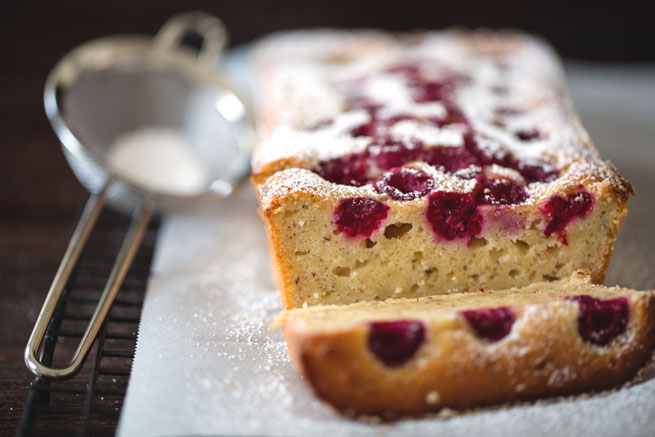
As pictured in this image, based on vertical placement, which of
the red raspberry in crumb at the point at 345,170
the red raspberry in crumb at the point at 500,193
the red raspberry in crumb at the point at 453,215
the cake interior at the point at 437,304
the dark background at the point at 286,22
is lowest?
the dark background at the point at 286,22

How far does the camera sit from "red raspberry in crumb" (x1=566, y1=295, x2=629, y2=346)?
6.95 ft

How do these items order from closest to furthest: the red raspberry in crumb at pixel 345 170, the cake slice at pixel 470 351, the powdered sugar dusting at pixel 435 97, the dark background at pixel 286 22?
the cake slice at pixel 470 351
the red raspberry in crumb at pixel 345 170
the powdered sugar dusting at pixel 435 97
the dark background at pixel 286 22

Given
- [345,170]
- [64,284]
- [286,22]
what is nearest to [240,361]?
[64,284]

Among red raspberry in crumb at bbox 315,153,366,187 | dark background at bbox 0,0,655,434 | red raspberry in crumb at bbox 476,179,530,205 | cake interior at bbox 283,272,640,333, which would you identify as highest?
red raspberry in crumb at bbox 476,179,530,205

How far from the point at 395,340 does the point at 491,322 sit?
0.99 ft

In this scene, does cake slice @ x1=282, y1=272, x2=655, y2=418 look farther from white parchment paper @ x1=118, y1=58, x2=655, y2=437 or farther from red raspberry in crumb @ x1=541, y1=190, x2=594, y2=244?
red raspberry in crumb @ x1=541, y1=190, x2=594, y2=244

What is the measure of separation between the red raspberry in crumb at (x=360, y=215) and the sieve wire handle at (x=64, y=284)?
876mm

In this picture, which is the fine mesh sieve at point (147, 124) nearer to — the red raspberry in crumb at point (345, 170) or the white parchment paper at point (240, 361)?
the white parchment paper at point (240, 361)

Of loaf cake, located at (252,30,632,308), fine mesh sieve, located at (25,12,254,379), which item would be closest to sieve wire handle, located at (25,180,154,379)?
fine mesh sieve, located at (25,12,254,379)

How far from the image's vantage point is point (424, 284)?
251 cm

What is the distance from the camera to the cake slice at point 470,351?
2004mm

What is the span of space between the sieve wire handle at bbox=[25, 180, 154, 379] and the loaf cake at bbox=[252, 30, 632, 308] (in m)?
0.61

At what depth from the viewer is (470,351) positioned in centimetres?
205

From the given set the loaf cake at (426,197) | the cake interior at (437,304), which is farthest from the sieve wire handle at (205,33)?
the cake interior at (437,304)
